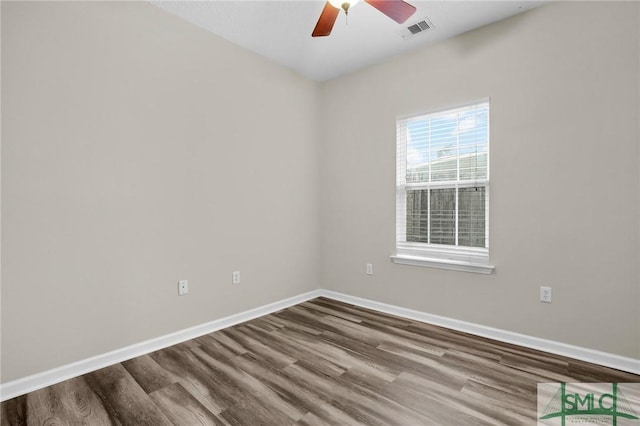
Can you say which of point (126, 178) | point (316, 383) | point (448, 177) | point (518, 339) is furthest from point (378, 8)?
point (518, 339)

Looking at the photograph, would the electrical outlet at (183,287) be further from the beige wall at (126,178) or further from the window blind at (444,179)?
the window blind at (444,179)

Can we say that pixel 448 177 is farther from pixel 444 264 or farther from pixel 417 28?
pixel 417 28

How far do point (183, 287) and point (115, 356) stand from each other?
2.20 feet

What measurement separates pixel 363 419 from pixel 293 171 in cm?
264

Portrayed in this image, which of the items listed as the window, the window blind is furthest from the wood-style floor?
the window blind

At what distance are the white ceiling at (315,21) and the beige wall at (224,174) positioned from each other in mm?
131

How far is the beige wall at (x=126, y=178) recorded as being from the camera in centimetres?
198

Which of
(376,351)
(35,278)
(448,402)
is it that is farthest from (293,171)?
(448,402)

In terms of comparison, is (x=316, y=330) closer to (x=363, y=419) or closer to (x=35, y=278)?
(x=363, y=419)

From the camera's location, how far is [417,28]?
2.80 m

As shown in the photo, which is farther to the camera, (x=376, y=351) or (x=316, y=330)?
(x=316, y=330)

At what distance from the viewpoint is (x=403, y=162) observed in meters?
3.36

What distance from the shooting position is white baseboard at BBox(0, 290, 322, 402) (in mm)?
1953

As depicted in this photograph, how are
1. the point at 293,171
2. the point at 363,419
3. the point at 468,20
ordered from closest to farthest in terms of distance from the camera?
the point at 363,419 < the point at 468,20 < the point at 293,171
